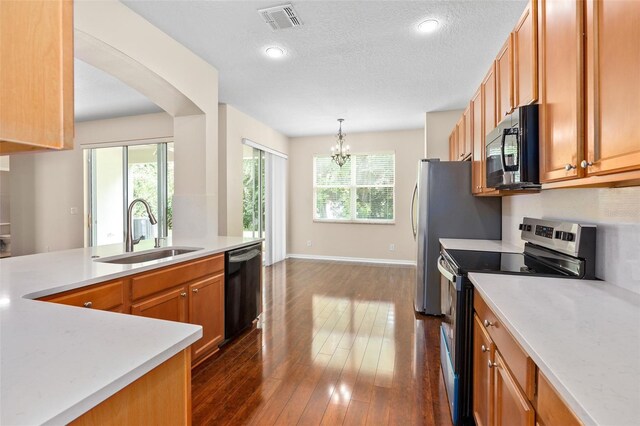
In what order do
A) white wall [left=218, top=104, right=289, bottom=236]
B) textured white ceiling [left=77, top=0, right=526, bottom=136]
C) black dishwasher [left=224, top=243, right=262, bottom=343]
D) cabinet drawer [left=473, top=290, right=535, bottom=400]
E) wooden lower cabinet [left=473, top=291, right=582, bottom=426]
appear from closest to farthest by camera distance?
wooden lower cabinet [left=473, top=291, right=582, bottom=426]
cabinet drawer [left=473, top=290, right=535, bottom=400]
textured white ceiling [left=77, top=0, right=526, bottom=136]
black dishwasher [left=224, top=243, right=262, bottom=343]
white wall [left=218, top=104, right=289, bottom=236]

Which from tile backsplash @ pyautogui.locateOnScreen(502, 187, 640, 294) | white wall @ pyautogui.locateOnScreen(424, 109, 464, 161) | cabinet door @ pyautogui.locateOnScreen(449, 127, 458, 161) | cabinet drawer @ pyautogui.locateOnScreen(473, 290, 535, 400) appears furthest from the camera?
white wall @ pyautogui.locateOnScreen(424, 109, 464, 161)

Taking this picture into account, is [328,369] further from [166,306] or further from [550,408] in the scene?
[550,408]

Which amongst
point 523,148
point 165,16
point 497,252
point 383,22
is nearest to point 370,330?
point 497,252

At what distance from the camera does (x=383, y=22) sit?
262 centimetres

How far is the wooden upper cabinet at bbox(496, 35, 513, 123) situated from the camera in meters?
1.96

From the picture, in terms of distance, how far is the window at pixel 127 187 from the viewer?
17.0ft

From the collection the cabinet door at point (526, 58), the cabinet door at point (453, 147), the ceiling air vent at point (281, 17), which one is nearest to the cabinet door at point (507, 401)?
the cabinet door at point (526, 58)

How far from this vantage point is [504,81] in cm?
209

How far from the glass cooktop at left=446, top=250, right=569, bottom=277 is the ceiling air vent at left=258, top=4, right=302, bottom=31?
223cm

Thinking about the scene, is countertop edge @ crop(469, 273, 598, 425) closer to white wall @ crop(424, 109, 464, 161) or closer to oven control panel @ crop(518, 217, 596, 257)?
oven control panel @ crop(518, 217, 596, 257)

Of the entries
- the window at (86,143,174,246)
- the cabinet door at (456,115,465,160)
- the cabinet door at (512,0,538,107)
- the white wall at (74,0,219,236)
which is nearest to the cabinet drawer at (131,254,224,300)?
the white wall at (74,0,219,236)

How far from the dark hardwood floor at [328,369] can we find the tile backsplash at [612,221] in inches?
46.1

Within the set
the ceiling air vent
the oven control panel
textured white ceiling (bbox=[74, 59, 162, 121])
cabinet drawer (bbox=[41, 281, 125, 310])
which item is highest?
textured white ceiling (bbox=[74, 59, 162, 121])

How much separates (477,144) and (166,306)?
293 centimetres
